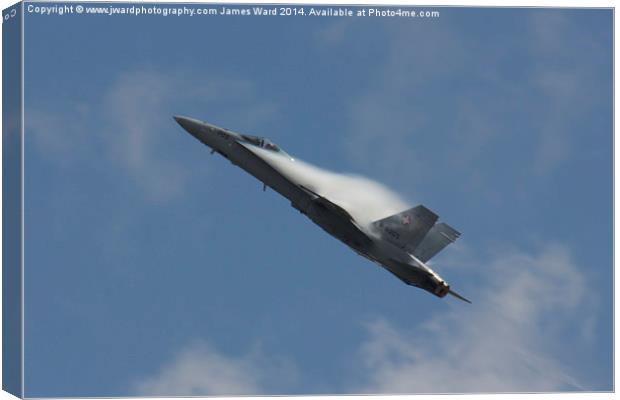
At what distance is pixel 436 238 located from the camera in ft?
130

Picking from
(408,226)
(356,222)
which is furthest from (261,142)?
(408,226)

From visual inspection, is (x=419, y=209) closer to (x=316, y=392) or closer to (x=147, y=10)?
(x=316, y=392)

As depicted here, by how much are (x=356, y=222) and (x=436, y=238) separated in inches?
93.0

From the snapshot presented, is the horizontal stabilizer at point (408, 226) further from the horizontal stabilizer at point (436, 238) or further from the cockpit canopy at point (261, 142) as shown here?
the cockpit canopy at point (261, 142)

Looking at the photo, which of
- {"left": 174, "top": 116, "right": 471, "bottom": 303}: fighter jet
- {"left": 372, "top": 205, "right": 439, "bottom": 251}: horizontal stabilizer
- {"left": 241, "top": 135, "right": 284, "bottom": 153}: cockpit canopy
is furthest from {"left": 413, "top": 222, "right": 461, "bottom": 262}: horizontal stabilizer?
{"left": 241, "top": 135, "right": 284, "bottom": 153}: cockpit canopy

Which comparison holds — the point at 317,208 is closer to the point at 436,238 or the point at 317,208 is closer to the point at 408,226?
the point at 408,226

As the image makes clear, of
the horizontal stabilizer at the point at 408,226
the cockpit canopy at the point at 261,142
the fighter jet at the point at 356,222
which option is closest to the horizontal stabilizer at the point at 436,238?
the fighter jet at the point at 356,222

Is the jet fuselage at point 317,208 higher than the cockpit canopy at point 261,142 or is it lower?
lower

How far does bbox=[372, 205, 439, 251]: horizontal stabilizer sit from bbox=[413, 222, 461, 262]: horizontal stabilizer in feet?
1.75

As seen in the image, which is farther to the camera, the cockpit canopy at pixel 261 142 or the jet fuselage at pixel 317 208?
the cockpit canopy at pixel 261 142

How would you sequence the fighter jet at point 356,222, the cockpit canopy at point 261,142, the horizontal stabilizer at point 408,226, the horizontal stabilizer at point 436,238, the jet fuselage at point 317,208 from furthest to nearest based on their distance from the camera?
the cockpit canopy at point 261,142, the horizontal stabilizer at point 436,238, the jet fuselage at point 317,208, the fighter jet at point 356,222, the horizontal stabilizer at point 408,226

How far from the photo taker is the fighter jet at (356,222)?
128ft

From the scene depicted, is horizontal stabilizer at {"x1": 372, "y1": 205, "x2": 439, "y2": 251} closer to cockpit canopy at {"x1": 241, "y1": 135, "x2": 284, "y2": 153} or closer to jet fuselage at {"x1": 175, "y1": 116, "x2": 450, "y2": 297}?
jet fuselage at {"x1": 175, "y1": 116, "x2": 450, "y2": 297}

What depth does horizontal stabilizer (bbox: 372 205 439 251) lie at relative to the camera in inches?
1508
